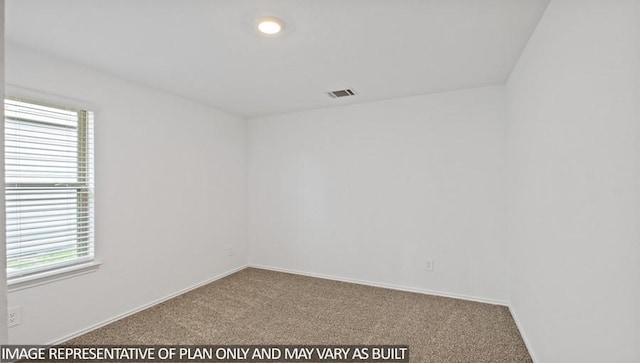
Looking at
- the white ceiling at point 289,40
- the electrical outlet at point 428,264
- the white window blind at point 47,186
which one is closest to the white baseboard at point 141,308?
the white window blind at point 47,186

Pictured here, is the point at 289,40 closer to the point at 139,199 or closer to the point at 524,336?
the point at 139,199

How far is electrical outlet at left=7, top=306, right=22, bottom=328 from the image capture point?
2.22 m

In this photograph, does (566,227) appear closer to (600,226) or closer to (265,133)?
(600,226)

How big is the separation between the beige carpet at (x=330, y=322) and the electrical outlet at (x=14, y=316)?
0.48m

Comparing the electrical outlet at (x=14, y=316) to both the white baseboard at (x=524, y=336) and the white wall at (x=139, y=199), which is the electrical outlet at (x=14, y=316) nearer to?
the white wall at (x=139, y=199)

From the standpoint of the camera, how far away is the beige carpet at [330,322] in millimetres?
2500

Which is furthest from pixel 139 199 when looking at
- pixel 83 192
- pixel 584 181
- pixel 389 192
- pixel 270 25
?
pixel 584 181

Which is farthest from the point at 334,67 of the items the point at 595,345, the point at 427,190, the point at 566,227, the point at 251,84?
the point at 595,345

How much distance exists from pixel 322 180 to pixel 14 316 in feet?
10.5

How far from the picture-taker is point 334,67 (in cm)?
274

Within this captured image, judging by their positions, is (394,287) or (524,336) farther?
(394,287)

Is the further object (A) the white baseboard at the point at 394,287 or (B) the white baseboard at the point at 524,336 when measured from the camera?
(A) the white baseboard at the point at 394,287

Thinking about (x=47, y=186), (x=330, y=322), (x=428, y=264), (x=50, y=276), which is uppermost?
(x=47, y=186)

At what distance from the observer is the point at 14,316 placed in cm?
224
